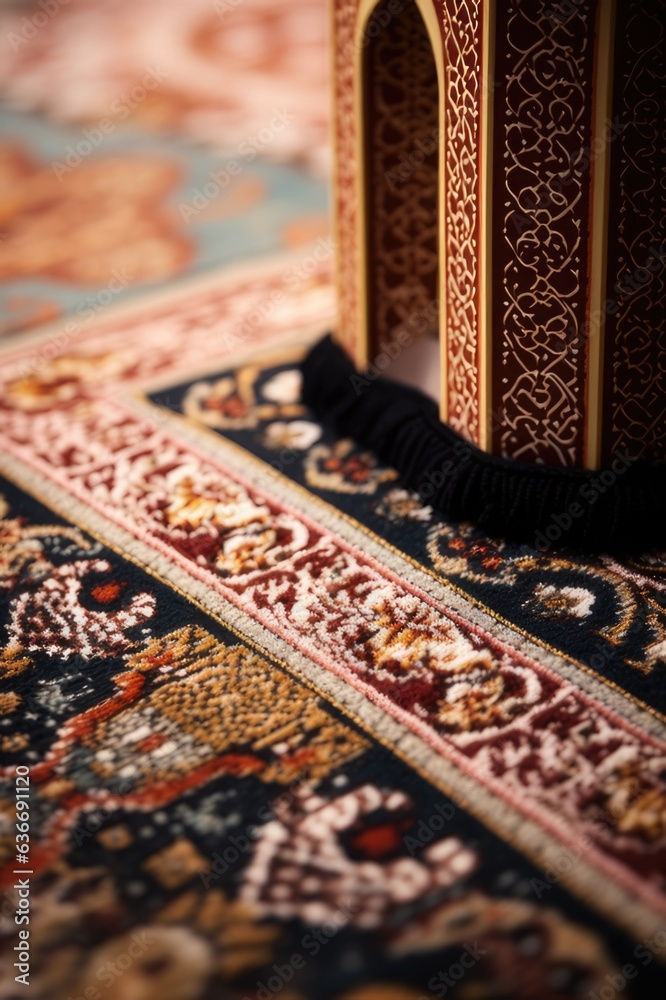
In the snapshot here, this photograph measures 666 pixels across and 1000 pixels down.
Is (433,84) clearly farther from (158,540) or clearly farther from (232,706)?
(232,706)

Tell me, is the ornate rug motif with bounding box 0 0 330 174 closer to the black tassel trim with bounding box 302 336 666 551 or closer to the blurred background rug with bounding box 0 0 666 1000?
the blurred background rug with bounding box 0 0 666 1000

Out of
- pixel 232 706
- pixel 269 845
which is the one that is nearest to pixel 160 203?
pixel 232 706

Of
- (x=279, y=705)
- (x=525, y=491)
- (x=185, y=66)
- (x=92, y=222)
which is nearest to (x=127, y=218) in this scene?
(x=92, y=222)

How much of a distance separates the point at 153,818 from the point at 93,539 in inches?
27.2

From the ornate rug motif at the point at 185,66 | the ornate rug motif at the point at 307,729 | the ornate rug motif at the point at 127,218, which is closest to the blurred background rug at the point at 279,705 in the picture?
the ornate rug motif at the point at 307,729

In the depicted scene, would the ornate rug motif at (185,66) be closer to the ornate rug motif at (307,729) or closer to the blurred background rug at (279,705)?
the blurred background rug at (279,705)

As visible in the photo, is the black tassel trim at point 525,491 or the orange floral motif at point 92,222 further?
the orange floral motif at point 92,222

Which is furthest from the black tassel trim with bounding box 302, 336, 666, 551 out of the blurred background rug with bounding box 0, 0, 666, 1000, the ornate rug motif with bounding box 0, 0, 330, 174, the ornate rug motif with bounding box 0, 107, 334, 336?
the ornate rug motif with bounding box 0, 0, 330, 174

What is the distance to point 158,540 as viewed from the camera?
204 cm

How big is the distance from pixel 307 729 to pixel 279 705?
2.5 inches

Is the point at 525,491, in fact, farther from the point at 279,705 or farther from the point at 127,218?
the point at 127,218

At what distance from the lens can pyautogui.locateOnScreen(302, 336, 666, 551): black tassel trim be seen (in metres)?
1.89

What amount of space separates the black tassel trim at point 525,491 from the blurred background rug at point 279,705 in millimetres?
37

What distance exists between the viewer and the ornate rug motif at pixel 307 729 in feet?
4.27
